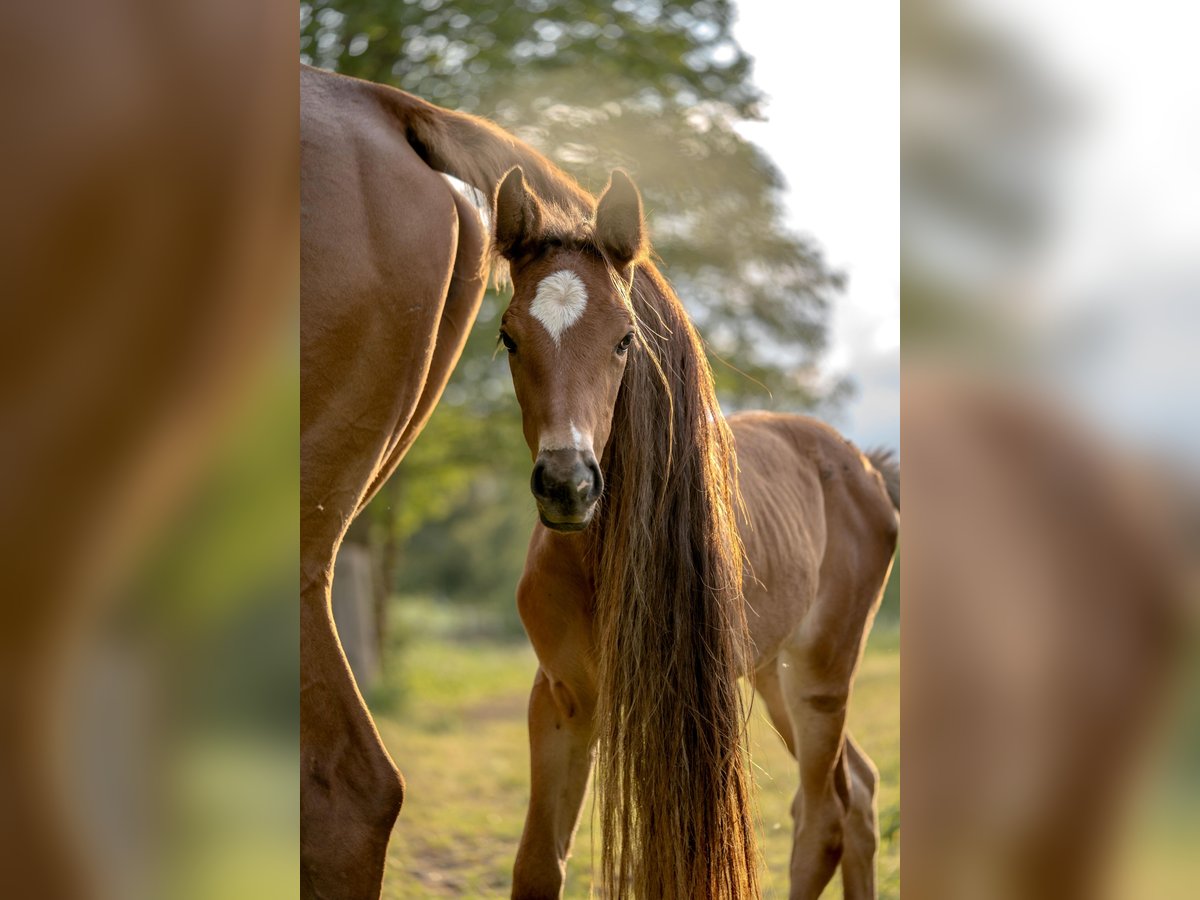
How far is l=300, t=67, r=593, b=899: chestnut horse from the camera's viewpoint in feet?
6.57

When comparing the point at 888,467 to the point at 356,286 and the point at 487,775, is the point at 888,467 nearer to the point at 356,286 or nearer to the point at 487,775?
the point at 356,286

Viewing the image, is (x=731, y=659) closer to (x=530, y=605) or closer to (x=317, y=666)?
(x=530, y=605)

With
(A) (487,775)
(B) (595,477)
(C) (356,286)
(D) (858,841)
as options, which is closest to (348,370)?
(C) (356,286)

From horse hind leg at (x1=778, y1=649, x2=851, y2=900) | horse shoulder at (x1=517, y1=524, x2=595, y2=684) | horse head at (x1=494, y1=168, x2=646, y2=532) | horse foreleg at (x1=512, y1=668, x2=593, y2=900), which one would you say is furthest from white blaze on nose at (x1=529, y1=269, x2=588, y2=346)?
horse hind leg at (x1=778, y1=649, x2=851, y2=900)

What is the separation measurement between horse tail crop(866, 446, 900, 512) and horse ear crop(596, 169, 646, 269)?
6.87 ft

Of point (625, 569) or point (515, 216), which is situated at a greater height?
point (515, 216)

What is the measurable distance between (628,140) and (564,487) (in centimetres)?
513

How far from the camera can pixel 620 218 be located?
243 centimetres
